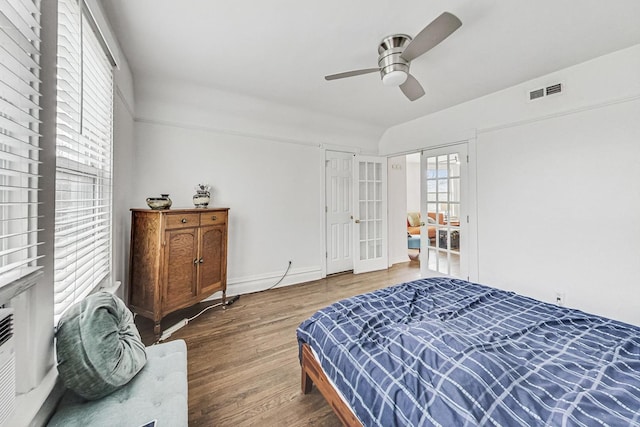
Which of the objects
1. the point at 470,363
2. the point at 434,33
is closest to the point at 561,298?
the point at 470,363

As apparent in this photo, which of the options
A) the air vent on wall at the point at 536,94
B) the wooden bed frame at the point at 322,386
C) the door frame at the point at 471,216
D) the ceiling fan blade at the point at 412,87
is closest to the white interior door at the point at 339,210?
the door frame at the point at 471,216

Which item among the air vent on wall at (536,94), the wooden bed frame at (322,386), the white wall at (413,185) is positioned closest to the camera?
the wooden bed frame at (322,386)

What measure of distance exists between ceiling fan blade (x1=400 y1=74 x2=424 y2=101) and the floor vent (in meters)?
2.60

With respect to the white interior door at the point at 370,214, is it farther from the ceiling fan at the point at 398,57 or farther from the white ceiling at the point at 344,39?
the ceiling fan at the point at 398,57

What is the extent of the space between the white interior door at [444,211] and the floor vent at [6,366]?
12.7ft

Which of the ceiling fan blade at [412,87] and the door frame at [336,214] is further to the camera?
the door frame at [336,214]

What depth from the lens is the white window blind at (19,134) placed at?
2.49 ft

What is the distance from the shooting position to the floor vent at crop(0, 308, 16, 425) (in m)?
0.66

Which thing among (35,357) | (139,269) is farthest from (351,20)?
(139,269)

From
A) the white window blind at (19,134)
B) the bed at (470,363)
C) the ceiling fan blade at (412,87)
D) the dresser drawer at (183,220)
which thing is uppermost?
the ceiling fan blade at (412,87)

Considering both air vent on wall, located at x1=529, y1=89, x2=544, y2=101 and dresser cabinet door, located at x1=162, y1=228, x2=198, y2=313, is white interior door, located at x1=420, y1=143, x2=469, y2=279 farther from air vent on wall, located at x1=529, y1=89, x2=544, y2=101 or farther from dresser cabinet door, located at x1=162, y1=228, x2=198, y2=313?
dresser cabinet door, located at x1=162, y1=228, x2=198, y2=313

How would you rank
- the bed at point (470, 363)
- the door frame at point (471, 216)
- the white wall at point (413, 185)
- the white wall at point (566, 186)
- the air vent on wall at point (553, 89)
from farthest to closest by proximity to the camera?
the white wall at point (413, 185) < the door frame at point (471, 216) < the air vent on wall at point (553, 89) < the white wall at point (566, 186) < the bed at point (470, 363)

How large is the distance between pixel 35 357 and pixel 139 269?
4.90 ft

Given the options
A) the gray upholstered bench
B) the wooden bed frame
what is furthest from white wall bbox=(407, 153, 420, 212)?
the gray upholstered bench
